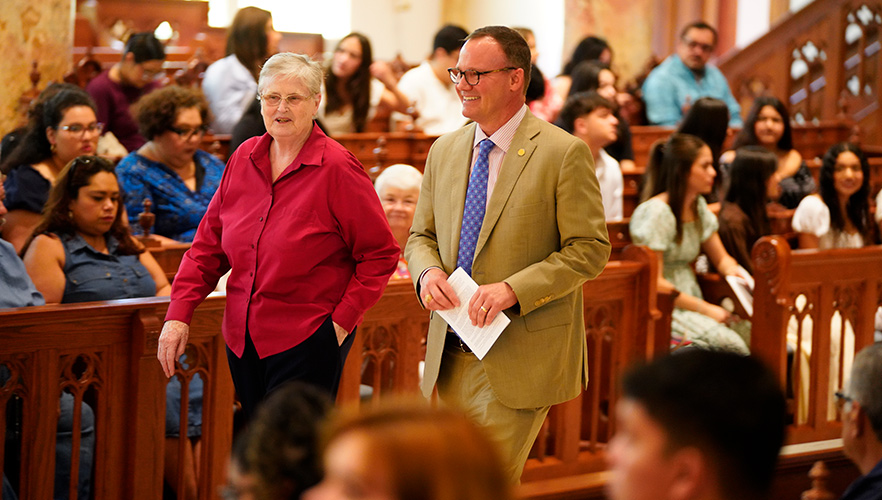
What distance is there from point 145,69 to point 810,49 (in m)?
6.86

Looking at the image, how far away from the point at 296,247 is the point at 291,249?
1cm

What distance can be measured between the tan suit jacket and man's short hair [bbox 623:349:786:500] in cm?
113

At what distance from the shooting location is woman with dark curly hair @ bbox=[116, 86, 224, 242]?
445cm

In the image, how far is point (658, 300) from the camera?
13.9 feet

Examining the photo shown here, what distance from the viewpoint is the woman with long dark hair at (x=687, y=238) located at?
14.9ft

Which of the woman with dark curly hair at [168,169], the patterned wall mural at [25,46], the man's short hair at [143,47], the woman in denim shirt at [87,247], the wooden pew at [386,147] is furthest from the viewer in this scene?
the wooden pew at [386,147]

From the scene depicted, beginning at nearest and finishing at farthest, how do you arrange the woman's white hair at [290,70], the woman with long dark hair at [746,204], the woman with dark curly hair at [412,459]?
the woman with dark curly hair at [412,459] < the woman's white hair at [290,70] < the woman with long dark hair at [746,204]

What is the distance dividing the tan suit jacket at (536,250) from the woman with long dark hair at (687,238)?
6.19ft

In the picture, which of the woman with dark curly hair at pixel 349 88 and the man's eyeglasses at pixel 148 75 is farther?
the woman with dark curly hair at pixel 349 88

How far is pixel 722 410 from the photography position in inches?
52.0

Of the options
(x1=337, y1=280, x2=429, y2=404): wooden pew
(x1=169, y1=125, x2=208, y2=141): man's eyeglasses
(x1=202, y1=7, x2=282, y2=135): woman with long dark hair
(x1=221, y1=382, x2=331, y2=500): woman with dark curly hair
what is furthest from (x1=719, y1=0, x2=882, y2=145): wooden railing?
(x1=221, y1=382, x2=331, y2=500): woman with dark curly hair

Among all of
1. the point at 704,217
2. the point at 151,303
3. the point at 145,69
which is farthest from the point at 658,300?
the point at 145,69

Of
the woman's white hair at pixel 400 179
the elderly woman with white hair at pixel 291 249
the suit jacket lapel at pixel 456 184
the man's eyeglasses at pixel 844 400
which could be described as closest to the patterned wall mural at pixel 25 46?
the woman's white hair at pixel 400 179

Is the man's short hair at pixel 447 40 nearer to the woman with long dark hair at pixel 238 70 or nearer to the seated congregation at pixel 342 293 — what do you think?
the seated congregation at pixel 342 293
